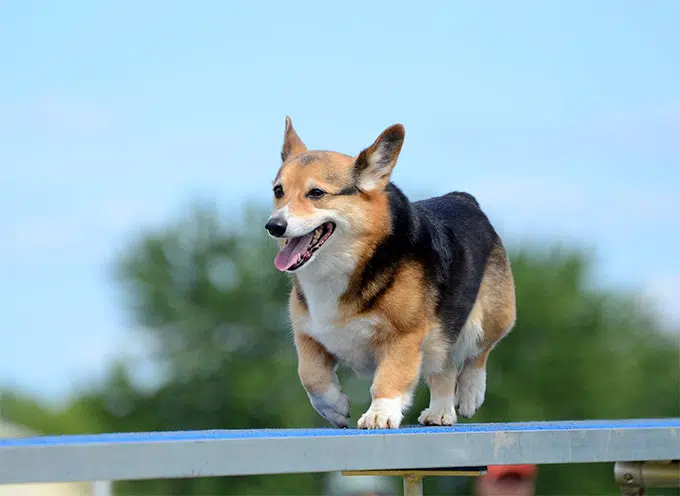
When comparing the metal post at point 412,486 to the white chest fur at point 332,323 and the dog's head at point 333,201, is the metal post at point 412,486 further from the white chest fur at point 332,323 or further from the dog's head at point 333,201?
the dog's head at point 333,201

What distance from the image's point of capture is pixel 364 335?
6598 mm

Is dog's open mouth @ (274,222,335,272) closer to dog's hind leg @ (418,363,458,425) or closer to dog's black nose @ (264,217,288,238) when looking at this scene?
dog's black nose @ (264,217,288,238)

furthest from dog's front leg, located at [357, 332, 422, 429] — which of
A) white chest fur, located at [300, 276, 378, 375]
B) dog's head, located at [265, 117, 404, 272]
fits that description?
dog's head, located at [265, 117, 404, 272]

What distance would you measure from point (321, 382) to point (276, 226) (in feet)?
3.78

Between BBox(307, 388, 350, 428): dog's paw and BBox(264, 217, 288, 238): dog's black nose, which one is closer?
BBox(264, 217, 288, 238): dog's black nose

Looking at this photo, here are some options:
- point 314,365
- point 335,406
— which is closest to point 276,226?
point 314,365

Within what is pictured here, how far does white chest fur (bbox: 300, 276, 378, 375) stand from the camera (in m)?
6.54

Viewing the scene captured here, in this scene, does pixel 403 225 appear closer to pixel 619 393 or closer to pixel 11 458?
pixel 11 458

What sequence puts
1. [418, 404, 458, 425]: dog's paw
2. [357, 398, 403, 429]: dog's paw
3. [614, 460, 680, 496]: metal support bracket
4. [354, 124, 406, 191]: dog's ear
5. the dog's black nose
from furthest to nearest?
1. [418, 404, 458, 425]: dog's paw
2. [614, 460, 680, 496]: metal support bracket
3. [354, 124, 406, 191]: dog's ear
4. [357, 398, 403, 429]: dog's paw
5. the dog's black nose

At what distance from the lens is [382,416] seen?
630cm

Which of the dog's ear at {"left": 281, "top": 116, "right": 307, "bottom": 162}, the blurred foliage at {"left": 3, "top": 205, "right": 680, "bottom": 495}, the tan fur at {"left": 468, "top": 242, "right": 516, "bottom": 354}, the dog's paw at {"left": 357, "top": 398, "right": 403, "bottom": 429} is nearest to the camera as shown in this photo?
the dog's paw at {"left": 357, "top": 398, "right": 403, "bottom": 429}

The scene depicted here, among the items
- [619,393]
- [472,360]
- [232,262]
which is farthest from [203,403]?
[472,360]

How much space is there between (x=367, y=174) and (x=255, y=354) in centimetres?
5103

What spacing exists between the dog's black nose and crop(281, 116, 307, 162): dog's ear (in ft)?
3.27
